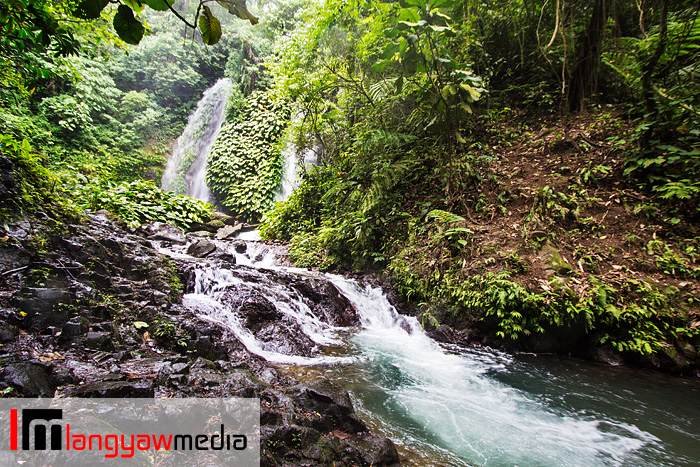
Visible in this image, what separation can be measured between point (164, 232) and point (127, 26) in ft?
26.4

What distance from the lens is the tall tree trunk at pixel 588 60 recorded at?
580cm

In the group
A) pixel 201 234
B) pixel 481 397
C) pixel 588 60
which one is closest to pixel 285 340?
pixel 481 397

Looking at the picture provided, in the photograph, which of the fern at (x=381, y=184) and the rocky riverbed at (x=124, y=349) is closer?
the rocky riverbed at (x=124, y=349)

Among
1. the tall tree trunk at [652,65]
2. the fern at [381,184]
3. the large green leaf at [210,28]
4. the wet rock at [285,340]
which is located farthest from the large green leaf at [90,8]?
the tall tree trunk at [652,65]

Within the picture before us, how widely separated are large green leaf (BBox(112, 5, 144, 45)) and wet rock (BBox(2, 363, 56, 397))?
2.02m

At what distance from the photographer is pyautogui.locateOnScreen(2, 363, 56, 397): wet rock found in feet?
5.81

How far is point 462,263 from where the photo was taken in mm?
5301

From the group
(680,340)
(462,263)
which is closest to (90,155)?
(462,263)

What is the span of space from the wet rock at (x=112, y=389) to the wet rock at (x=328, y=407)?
44.0 inches

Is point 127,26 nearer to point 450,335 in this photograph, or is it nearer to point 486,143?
point 450,335

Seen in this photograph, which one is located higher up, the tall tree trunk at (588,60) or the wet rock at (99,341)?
the tall tree trunk at (588,60)

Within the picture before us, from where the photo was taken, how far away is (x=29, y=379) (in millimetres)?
1831

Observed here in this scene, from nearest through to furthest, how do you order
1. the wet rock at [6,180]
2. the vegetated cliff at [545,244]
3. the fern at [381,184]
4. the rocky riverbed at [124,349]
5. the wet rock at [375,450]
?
the rocky riverbed at [124,349] → the wet rock at [375,450] → the wet rock at [6,180] → the vegetated cliff at [545,244] → the fern at [381,184]

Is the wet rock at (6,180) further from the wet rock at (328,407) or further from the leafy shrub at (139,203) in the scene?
the wet rock at (328,407)
